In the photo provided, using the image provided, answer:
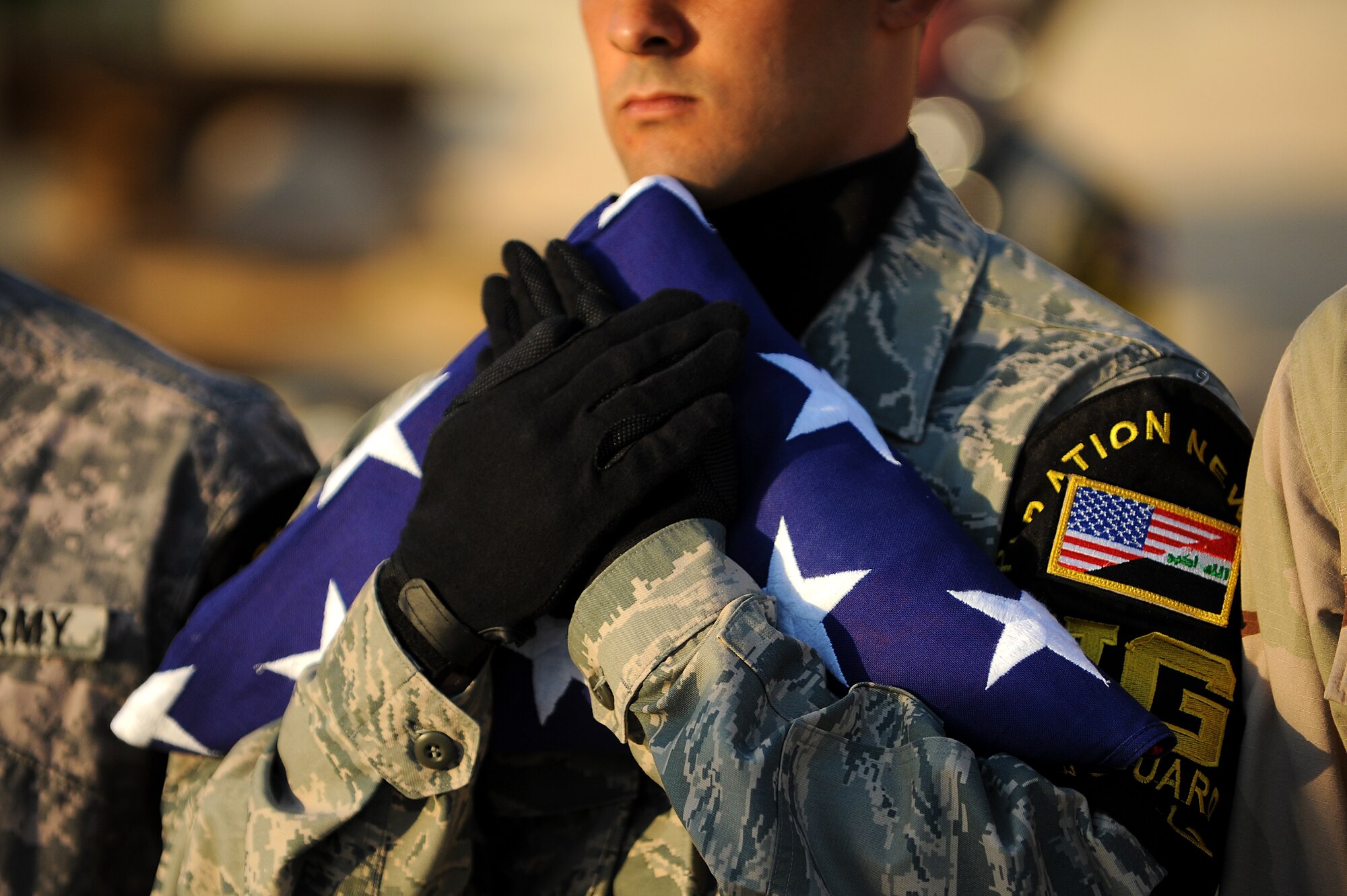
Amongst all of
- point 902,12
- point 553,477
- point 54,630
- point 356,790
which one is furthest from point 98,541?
point 902,12

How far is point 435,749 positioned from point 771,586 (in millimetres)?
363

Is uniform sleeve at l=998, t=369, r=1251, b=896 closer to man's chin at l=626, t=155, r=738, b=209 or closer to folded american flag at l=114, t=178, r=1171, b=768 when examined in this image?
folded american flag at l=114, t=178, r=1171, b=768

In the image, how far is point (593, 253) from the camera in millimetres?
1411

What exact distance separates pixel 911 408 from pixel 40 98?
25.6 ft

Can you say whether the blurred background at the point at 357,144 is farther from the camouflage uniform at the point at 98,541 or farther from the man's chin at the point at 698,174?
the man's chin at the point at 698,174

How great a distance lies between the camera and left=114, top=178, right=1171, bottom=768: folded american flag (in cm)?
108

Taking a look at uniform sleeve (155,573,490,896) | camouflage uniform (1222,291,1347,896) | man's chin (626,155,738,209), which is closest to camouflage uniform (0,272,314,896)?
uniform sleeve (155,573,490,896)

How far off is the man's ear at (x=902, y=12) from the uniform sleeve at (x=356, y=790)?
0.96 metres

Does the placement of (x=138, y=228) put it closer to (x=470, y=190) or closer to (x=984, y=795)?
(x=470, y=190)

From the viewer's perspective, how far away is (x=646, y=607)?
1.10 metres

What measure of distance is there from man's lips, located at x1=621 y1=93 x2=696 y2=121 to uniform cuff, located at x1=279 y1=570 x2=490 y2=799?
2.15ft

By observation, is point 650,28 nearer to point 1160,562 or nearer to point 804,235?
point 804,235

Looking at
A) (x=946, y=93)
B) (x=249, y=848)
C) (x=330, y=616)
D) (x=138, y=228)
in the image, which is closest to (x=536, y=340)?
(x=330, y=616)

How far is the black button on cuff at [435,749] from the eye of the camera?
1181 mm
